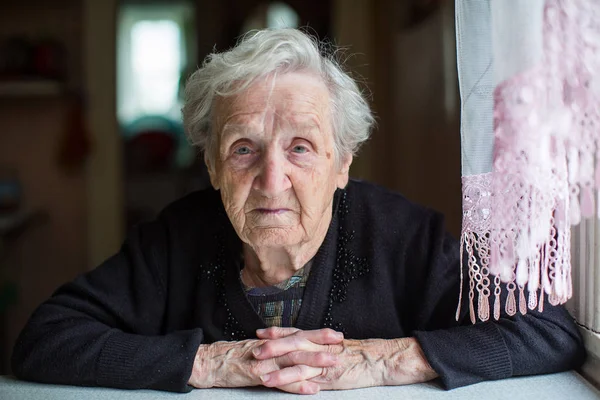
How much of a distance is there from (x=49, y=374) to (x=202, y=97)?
67 centimetres

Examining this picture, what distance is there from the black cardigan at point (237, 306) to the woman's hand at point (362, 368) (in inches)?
1.5

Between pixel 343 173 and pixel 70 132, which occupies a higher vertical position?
pixel 70 132

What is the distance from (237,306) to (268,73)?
52cm

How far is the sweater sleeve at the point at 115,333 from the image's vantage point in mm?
1300

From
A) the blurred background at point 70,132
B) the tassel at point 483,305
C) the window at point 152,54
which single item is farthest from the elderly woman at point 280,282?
the window at point 152,54

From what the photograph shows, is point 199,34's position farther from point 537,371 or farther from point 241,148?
point 537,371

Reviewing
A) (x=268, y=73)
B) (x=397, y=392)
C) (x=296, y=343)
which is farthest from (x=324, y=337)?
(x=268, y=73)

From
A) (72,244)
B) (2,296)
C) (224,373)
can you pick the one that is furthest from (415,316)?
(72,244)

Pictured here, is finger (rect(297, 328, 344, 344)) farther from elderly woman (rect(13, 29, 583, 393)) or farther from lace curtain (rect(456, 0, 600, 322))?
lace curtain (rect(456, 0, 600, 322))

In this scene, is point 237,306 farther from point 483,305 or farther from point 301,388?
point 483,305

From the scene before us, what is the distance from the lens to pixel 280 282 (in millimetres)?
1568

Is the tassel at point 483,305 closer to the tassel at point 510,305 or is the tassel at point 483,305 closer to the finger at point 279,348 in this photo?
the tassel at point 510,305

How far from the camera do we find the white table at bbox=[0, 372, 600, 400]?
4.02ft

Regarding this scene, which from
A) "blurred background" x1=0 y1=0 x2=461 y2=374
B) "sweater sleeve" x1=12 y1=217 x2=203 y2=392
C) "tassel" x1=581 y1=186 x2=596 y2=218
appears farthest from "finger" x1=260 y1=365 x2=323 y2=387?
"blurred background" x1=0 y1=0 x2=461 y2=374
